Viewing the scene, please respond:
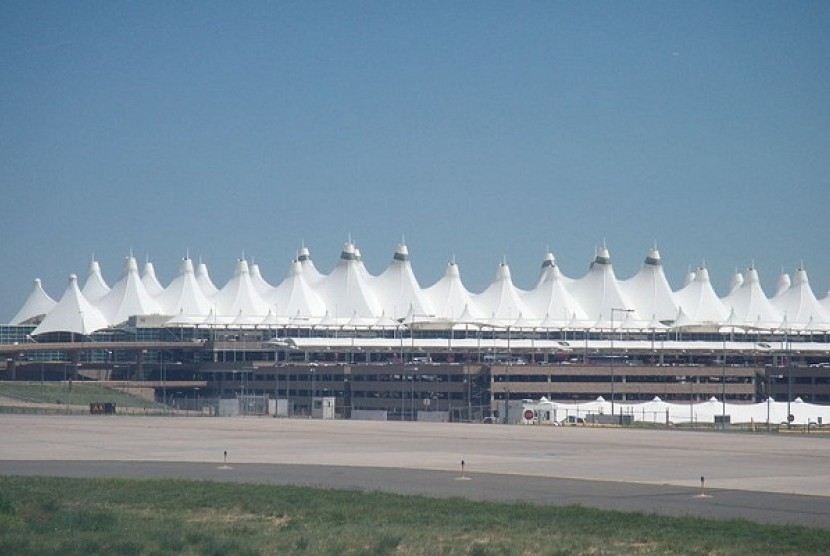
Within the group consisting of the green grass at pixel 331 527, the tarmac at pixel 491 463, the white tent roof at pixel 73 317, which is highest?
the white tent roof at pixel 73 317

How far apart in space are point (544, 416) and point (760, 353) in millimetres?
49943

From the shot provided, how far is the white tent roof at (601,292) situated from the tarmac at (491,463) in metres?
98.0

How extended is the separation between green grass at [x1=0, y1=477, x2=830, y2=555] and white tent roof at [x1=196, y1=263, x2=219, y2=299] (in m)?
146

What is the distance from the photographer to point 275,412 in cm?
10838

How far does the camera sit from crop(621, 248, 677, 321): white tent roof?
6565 inches

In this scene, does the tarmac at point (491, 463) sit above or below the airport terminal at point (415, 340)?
below

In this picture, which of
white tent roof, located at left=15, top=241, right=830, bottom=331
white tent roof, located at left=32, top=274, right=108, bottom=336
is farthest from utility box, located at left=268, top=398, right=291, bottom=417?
white tent roof, located at left=32, top=274, right=108, bottom=336

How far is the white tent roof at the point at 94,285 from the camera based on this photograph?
178500 mm

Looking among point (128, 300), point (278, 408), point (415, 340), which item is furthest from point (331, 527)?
point (128, 300)

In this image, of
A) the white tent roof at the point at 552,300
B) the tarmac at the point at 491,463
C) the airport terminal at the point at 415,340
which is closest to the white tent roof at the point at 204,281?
the airport terminal at the point at 415,340

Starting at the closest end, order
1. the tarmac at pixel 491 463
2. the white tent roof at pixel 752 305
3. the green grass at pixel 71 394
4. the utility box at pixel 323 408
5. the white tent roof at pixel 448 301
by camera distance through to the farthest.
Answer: the tarmac at pixel 491 463
the utility box at pixel 323 408
the green grass at pixel 71 394
the white tent roof at pixel 448 301
the white tent roof at pixel 752 305

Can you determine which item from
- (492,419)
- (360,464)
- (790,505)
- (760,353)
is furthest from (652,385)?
(790,505)

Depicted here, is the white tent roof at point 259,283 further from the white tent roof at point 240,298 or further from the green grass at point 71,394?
the green grass at point 71,394

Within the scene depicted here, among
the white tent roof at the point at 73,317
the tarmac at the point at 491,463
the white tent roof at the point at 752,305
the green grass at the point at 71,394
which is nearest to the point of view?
the tarmac at the point at 491,463
